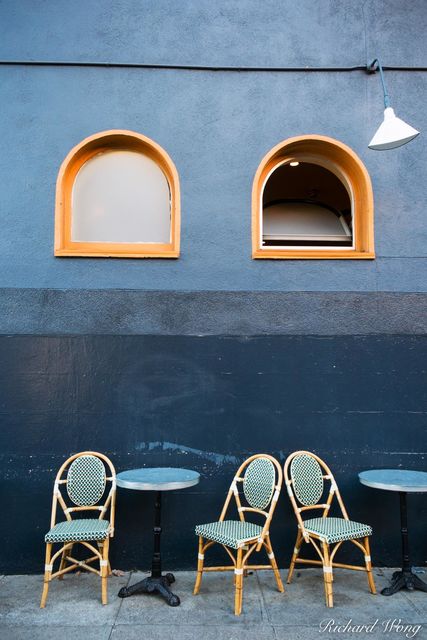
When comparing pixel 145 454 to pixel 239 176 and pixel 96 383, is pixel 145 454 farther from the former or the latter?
pixel 239 176

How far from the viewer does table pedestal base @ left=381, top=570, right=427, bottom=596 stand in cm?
412

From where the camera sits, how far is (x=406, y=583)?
4.16 metres

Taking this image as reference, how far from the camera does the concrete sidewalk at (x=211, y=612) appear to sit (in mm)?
3498

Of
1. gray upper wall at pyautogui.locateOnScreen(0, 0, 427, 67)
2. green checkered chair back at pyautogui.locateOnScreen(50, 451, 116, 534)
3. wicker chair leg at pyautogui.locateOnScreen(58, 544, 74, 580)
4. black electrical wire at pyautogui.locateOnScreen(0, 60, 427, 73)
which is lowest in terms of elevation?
wicker chair leg at pyautogui.locateOnScreen(58, 544, 74, 580)

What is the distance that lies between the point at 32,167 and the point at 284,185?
2.48m

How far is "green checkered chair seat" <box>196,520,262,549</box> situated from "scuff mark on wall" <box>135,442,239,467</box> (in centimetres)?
62

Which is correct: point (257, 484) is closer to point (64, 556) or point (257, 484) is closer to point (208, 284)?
point (64, 556)

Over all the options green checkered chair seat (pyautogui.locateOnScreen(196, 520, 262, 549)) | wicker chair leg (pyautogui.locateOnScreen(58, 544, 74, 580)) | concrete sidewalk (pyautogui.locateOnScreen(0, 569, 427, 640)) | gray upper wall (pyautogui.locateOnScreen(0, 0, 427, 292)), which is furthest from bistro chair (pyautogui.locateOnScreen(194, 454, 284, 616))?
gray upper wall (pyautogui.locateOnScreen(0, 0, 427, 292))

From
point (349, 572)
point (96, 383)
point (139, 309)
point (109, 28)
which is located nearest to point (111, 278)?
point (139, 309)

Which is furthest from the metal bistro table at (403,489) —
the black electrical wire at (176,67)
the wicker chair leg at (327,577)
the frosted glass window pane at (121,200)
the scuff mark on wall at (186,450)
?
the black electrical wire at (176,67)

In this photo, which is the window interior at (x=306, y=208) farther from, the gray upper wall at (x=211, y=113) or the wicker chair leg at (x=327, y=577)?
the wicker chair leg at (x=327, y=577)

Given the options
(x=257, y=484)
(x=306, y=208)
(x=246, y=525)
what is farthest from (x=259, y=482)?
(x=306, y=208)

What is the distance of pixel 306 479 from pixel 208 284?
1.93 m

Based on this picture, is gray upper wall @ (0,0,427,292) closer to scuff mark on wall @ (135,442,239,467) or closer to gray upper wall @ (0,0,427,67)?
gray upper wall @ (0,0,427,67)
